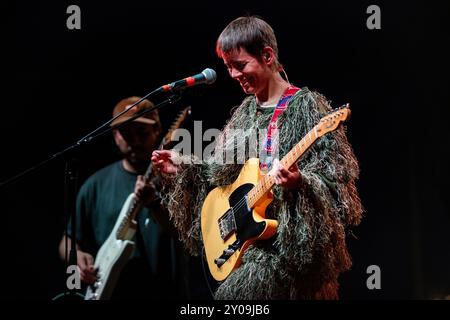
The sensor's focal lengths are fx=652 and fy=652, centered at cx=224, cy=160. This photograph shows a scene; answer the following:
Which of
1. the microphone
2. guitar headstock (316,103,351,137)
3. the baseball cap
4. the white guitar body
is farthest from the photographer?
the baseball cap

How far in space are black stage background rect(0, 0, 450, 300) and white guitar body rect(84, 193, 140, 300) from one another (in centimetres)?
68

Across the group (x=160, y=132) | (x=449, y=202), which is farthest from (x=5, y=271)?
(x=449, y=202)

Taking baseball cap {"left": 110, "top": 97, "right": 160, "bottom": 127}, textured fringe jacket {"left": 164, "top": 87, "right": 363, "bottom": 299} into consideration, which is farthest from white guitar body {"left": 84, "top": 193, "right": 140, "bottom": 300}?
textured fringe jacket {"left": 164, "top": 87, "right": 363, "bottom": 299}

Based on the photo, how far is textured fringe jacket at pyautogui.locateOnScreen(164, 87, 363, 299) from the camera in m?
2.55

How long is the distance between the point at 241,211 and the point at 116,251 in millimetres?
1462

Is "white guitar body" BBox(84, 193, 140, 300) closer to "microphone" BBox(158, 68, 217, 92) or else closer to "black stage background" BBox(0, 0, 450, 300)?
"black stage background" BBox(0, 0, 450, 300)

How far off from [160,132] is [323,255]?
2.00 metres

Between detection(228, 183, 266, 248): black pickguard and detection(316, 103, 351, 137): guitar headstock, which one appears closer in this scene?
detection(316, 103, 351, 137): guitar headstock

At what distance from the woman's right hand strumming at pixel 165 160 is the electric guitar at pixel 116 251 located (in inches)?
31.5

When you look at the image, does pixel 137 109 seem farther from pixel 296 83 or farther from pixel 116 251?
pixel 296 83

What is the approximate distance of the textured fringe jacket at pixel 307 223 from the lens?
101 inches

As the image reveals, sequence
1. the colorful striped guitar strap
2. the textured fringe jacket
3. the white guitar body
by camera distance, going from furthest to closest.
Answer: the white guitar body
the colorful striped guitar strap
the textured fringe jacket

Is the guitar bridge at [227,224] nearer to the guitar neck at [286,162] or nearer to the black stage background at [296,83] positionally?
the guitar neck at [286,162]

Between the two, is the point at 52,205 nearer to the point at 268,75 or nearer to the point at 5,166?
the point at 5,166
